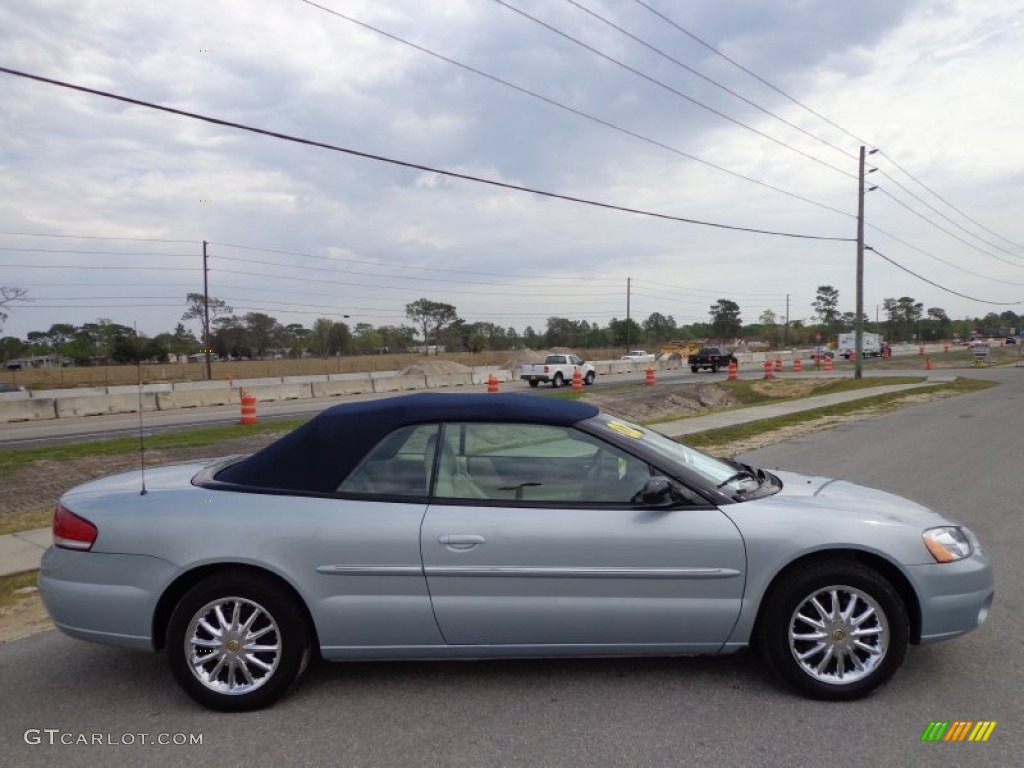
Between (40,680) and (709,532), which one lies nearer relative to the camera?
(709,532)

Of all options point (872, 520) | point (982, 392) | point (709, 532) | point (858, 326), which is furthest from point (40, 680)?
point (858, 326)

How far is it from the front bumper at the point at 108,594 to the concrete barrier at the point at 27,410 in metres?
23.1

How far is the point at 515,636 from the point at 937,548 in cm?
210

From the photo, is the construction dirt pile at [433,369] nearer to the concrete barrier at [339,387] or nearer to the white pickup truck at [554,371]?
the concrete barrier at [339,387]

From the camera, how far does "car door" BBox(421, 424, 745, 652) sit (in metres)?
3.41

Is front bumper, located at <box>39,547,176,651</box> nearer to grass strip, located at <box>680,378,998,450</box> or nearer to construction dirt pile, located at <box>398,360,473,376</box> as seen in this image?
grass strip, located at <box>680,378,998,450</box>

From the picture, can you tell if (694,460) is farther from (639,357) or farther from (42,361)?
(42,361)

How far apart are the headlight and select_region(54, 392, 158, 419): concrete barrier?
24.6 m

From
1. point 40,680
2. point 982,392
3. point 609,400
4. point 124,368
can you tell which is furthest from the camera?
point 124,368

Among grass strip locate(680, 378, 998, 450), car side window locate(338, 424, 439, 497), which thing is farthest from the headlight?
grass strip locate(680, 378, 998, 450)

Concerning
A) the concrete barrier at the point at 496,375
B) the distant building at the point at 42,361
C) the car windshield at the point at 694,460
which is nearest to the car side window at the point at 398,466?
the car windshield at the point at 694,460

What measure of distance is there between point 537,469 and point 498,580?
66cm

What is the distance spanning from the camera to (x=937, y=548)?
138 inches

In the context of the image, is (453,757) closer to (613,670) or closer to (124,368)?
(613,670)
